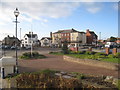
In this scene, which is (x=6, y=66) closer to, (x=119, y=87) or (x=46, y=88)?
(x=46, y=88)

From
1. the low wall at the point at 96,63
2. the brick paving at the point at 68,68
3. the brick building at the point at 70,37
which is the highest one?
the brick building at the point at 70,37

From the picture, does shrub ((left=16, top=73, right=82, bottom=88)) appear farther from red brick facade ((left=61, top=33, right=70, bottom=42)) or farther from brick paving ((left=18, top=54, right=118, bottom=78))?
red brick facade ((left=61, top=33, right=70, bottom=42))

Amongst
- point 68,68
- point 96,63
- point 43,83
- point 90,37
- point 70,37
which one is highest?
point 90,37

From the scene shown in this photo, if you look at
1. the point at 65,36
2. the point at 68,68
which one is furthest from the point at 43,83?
the point at 65,36

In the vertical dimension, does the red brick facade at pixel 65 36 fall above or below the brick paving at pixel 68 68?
above

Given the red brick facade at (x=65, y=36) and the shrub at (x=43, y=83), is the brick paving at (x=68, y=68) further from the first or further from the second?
the red brick facade at (x=65, y=36)

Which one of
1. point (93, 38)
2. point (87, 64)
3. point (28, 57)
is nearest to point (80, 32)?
point (93, 38)

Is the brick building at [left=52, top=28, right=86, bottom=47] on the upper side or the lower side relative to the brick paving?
upper

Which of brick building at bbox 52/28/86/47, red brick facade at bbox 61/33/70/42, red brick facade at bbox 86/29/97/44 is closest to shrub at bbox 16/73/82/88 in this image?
brick building at bbox 52/28/86/47

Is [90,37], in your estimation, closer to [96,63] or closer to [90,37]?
[90,37]

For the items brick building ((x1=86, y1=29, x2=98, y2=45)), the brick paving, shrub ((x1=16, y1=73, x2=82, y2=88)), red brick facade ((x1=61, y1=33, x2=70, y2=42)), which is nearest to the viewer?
shrub ((x1=16, y1=73, x2=82, y2=88))

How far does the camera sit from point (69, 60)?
2291cm

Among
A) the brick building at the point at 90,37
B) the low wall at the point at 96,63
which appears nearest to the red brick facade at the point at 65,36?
the brick building at the point at 90,37

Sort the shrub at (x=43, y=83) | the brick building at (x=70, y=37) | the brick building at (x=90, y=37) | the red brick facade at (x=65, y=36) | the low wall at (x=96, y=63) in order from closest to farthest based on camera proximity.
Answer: the shrub at (x=43, y=83)
the low wall at (x=96, y=63)
the brick building at (x=70, y=37)
the red brick facade at (x=65, y=36)
the brick building at (x=90, y=37)
